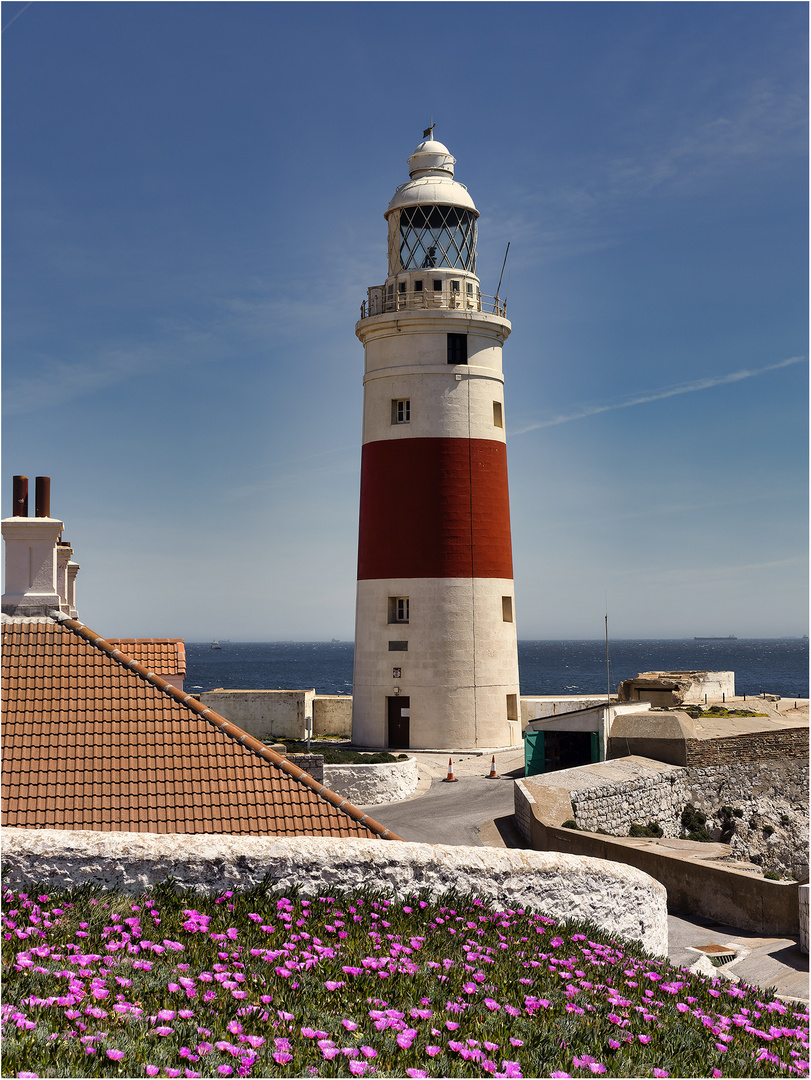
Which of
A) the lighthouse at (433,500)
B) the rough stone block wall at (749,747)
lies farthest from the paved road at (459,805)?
the rough stone block wall at (749,747)

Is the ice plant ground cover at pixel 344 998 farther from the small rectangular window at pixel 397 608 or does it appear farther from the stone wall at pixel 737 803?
the small rectangular window at pixel 397 608

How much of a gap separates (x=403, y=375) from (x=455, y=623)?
28.4 ft

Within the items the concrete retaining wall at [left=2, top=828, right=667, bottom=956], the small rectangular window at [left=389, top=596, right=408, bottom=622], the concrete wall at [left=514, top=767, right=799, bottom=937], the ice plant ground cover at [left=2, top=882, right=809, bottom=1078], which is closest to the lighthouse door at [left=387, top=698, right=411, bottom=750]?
the small rectangular window at [left=389, top=596, right=408, bottom=622]

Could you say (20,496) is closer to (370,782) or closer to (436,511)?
(370,782)

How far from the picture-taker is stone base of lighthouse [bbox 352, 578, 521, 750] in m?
31.8

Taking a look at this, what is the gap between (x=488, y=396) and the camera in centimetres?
3344

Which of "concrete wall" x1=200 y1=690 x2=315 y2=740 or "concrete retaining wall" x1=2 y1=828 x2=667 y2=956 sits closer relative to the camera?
"concrete retaining wall" x1=2 y1=828 x2=667 y2=956

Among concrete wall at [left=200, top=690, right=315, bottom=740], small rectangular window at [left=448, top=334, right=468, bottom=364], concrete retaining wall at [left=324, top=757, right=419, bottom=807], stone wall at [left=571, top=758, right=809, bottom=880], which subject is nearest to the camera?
stone wall at [left=571, top=758, right=809, bottom=880]

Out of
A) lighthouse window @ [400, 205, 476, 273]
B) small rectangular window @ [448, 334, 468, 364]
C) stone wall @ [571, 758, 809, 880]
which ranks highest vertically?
lighthouse window @ [400, 205, 476, 273]

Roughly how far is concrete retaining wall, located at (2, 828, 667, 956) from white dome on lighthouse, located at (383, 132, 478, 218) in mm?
27302

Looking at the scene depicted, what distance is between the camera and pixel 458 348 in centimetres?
3328

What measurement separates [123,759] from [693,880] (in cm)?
1128

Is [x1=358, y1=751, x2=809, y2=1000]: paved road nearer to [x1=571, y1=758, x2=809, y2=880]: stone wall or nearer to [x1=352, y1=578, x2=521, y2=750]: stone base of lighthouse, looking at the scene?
[x1=352, y1=578, x2=521, y2=750]: stone base of lighthouse

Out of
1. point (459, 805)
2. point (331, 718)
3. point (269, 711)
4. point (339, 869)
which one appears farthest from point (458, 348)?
point (339, 869)
